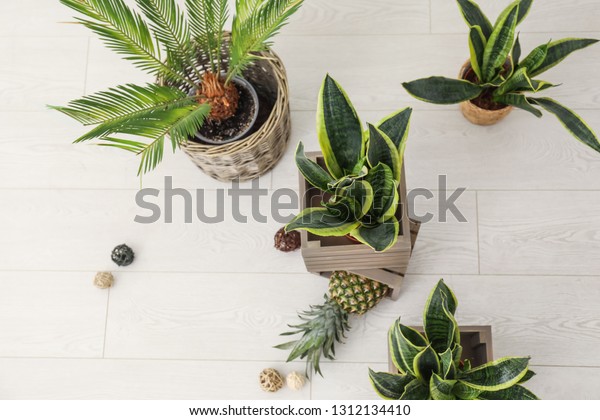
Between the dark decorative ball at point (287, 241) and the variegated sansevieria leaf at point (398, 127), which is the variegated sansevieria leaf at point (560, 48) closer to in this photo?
the variegated sansevieria leaf at point (398, 127)

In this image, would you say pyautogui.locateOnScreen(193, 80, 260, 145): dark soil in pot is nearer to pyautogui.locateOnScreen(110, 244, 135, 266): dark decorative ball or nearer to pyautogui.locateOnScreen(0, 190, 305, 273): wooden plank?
pyautogui.locateOnScreen(0, 190, 305, 273): wooden plank

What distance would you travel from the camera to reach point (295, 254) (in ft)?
5.99

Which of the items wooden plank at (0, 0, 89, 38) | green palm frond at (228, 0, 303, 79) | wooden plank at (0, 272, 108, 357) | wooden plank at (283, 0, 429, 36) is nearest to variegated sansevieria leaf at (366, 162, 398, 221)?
green palm frond at (228, 0, 303, 79)

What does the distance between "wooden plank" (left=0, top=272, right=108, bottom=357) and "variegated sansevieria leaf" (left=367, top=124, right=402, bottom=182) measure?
105cm

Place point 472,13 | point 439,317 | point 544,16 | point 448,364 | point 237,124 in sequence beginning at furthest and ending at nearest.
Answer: point 544,16 < point 237,124 < point 472,13 < point 439,317 < point 448,364

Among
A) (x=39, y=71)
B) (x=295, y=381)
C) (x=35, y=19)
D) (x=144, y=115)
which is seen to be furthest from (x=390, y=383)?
(x=35, y=19)

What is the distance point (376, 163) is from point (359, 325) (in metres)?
0.69

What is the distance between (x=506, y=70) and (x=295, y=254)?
822 millimetres

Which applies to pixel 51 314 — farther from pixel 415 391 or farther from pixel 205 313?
pixel 415 391

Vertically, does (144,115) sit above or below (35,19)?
below

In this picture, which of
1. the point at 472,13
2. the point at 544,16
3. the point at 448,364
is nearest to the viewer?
the point at 448,364

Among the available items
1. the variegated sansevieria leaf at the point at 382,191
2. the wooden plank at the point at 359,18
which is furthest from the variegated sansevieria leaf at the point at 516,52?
the variegated sansevieria leaf at the point at 382,191
